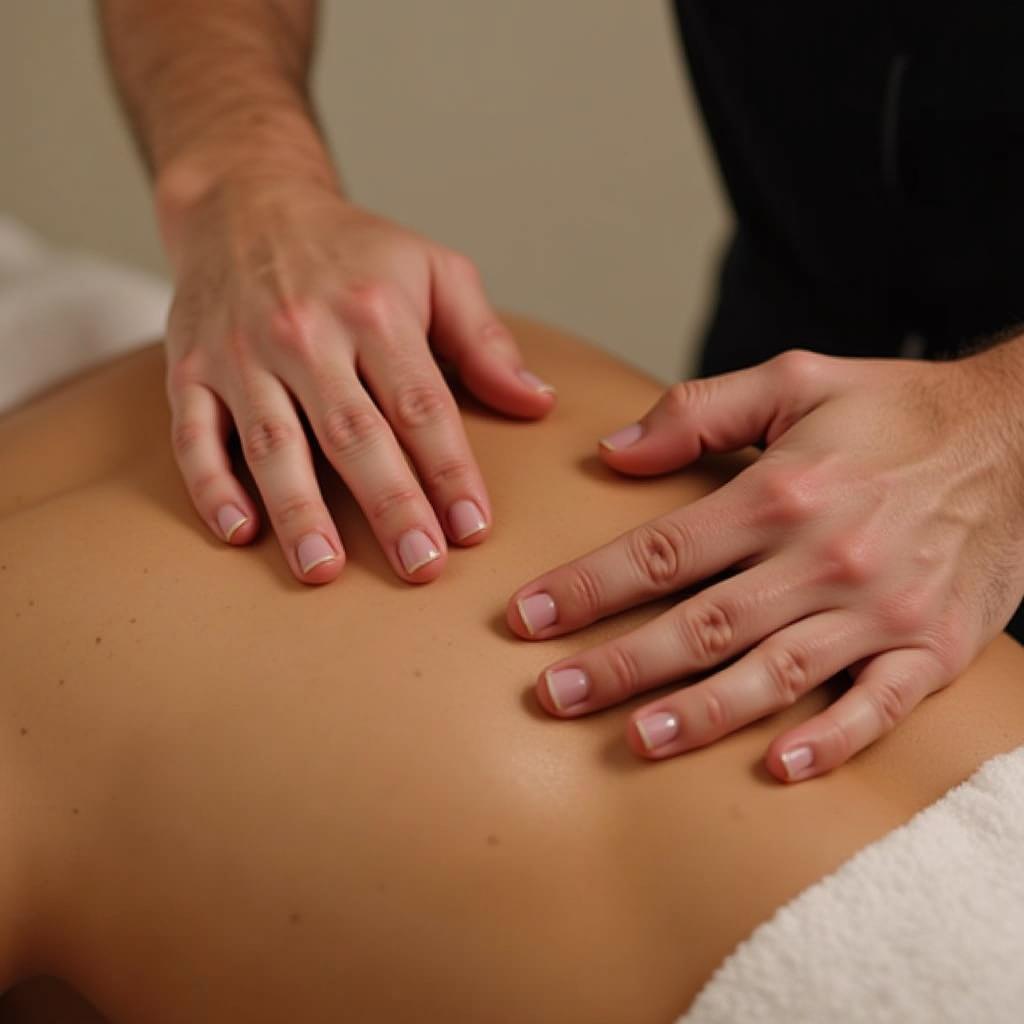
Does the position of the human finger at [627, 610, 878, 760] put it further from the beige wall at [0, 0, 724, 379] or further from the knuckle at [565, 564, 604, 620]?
the beige wall at [0, 0, 724, 379]

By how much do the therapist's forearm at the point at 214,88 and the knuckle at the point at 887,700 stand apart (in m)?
0.67

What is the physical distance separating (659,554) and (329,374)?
285 millimetres

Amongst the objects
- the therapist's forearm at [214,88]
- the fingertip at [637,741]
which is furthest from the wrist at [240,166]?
the fingertip at [637,741]

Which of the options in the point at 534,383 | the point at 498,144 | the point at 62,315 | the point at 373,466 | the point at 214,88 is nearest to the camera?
the point at 373,466

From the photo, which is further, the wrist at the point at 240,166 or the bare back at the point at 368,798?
the wrist at the point at 240,166

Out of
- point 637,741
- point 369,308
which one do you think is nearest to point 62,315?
point 369,308

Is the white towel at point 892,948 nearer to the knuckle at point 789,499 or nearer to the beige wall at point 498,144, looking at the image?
the knuckle at point 789,499

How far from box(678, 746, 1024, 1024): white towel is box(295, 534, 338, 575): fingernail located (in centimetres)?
36

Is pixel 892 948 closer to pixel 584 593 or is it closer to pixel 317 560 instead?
pixel 584 593

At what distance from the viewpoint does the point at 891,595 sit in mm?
810

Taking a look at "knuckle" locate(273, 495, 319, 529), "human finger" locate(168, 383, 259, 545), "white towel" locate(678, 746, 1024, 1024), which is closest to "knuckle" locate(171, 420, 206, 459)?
"human finger" locate(168, 383, 259, 545)

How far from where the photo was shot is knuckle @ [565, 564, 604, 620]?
806 millimetres

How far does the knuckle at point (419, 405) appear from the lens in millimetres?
909

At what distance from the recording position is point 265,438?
91cm
